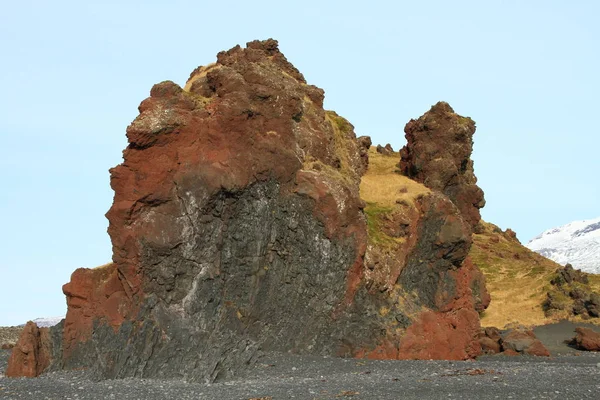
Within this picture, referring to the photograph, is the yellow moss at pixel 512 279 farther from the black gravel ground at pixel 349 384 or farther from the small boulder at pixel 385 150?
the black gravel ground at pixel 349 384

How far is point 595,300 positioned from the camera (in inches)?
2822

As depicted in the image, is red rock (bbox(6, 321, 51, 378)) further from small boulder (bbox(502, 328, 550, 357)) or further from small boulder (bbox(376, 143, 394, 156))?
small boulder (bbox(376, 143, 394, 156))

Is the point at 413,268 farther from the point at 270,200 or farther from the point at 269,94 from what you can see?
the point at 269,94

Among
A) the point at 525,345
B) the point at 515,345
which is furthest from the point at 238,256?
the point at 525,345

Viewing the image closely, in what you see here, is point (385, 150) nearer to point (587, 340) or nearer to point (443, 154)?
point (443, 154)

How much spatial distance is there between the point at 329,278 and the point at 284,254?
3035 mm

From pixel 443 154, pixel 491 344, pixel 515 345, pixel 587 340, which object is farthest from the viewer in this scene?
pixel 443 154

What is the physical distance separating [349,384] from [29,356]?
20016mm

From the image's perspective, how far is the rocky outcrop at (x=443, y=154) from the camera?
57.8 metres

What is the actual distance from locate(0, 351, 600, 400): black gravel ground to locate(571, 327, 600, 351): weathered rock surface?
20.2m

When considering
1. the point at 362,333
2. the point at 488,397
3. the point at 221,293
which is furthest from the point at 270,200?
the point at 488,397

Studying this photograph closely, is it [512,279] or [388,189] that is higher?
[388,189]

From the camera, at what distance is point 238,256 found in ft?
136

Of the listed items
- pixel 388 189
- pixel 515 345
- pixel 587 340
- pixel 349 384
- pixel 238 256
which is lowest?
pixel 349 384
